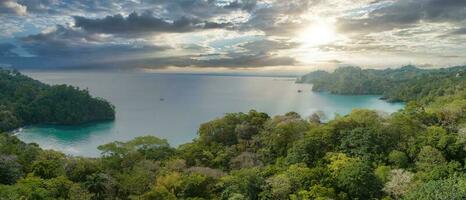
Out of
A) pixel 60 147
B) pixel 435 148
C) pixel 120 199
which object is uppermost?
pixel 435 148

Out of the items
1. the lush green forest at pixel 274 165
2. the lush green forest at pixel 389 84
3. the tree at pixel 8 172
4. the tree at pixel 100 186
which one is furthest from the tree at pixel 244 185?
the lush green forest at pixel 389 84

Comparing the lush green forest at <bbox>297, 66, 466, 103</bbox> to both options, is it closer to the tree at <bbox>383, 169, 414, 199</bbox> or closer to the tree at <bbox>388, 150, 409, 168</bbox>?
the tree at <bbox>388, 150, 409, 168</bbox>

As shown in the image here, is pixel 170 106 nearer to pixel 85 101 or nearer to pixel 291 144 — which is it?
pixel 85 101

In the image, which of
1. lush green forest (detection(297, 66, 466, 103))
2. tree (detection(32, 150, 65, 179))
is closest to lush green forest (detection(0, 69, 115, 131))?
tree (detection(32, 150, 65, 179))

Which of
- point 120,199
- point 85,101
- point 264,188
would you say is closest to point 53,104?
point 85,101

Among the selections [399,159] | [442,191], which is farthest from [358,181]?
[442,191]

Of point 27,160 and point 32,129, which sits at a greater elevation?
point 27,160

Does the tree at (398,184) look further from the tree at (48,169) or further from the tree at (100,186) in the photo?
the tree at (48,169)
